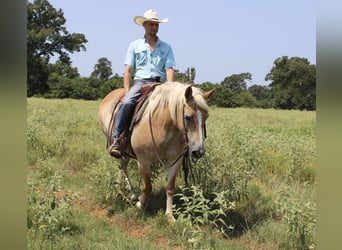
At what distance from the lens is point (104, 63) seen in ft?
249

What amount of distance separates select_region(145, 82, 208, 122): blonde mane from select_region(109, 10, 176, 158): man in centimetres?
40

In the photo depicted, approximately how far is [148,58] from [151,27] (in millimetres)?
427

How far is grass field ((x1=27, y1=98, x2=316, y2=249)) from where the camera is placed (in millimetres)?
3350

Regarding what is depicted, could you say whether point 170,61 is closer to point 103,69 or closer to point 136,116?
point 136,116

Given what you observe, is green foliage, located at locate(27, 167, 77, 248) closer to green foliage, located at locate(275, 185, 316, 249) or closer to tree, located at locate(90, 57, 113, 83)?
green foliage, located at locate(275, 185, 316, 249)

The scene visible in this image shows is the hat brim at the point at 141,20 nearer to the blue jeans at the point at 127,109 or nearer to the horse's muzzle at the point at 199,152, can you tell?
the blue jeans at the point at 127,109

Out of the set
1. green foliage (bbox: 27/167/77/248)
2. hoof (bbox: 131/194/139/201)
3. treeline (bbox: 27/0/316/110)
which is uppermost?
treeline (bbox: 27/0/316/110)

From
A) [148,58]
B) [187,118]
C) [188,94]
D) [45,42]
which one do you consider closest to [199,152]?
[187,118]

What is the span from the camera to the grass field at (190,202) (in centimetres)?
335

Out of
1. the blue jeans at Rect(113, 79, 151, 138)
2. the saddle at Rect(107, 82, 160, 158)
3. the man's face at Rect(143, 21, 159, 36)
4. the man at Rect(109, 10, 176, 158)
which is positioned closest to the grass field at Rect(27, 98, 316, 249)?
the saddle at Rect(107, 82, 160, 158)

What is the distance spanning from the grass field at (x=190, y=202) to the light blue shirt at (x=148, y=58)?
1.13m

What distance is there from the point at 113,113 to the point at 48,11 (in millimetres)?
40982

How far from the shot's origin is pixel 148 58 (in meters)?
4.82
